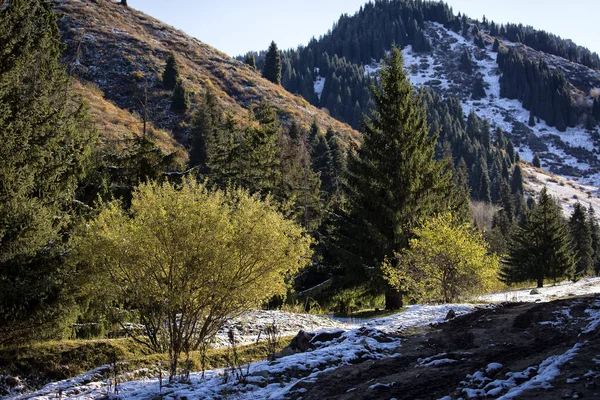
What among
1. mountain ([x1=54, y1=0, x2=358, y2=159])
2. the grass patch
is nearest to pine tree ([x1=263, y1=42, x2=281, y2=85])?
mountain ([x1=54, y1=0, x2=358, y2=159])

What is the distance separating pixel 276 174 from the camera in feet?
113

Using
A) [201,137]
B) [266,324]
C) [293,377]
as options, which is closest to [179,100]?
[201,137]

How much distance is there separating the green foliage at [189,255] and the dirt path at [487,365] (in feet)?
11.9

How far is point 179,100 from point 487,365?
205ft

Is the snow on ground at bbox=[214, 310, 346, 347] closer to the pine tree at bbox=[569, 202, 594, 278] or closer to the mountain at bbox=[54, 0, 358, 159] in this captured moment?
the mountain at bbox=[54, 0, 358, 159]

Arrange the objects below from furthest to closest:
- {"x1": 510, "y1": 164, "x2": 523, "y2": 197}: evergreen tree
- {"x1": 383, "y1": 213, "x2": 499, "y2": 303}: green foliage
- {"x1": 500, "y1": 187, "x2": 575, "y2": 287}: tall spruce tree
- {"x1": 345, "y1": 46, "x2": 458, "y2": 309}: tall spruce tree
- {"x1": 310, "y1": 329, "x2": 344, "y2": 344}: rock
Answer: {"x1": 510, "y1": 164, "x2": 523, "y2": 197}: evergreen tree → {"x1": 500, "y1": 187, "x2": 575, "y2": 287}: tall spruce tree → {"x1": 345, "y1": 46, "x2": 458, "y2": 309}: tall spruce tree → {"x1": 383, "y1": 213, "x2": 499, "y2": 303}: green foliage → {"x1": 310, "y1": 329, "x2": 344, "y2": 344}: rock

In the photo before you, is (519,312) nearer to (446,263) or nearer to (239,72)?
(446,263)

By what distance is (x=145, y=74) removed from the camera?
69.1m

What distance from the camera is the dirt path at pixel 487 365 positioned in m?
6.27

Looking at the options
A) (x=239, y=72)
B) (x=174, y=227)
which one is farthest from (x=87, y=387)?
(x=239, y=72)

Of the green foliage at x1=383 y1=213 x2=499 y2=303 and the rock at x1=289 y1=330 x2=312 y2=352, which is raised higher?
the green foliage at x1=383 y1=213 x2=499 y2=303

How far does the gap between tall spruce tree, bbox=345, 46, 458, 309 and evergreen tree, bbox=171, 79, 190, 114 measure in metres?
46.0

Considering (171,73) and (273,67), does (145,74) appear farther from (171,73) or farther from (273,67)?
(273,67)

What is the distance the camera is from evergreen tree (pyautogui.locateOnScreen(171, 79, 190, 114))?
64562 millimetres
